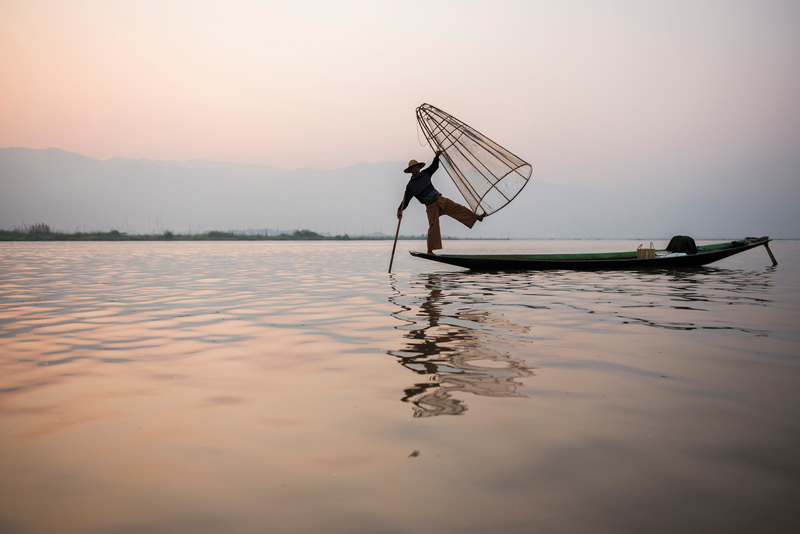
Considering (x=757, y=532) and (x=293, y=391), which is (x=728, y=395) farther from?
(x=293, y=391)

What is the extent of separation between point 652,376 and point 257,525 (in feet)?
11.8

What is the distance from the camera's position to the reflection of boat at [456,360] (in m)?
3.82

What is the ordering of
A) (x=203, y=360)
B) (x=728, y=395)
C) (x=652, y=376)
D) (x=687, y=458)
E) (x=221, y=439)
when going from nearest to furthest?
(x=687, y=458)
(x=221, y=439)
(x=728, y=395)
(x=652, y=376)
(x=203, y=360)

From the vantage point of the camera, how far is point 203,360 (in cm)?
Result: 510

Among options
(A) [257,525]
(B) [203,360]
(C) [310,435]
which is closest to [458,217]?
(B) [203,360]

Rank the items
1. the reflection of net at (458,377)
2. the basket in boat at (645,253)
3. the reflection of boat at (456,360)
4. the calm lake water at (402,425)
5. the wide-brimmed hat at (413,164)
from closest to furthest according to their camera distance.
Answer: the calm lake water at (402,425)
the reflection of net at (458,377)
the reflection of boat at (456,360)
the wide-brimmed hat at (413,164)
the basket in boat at (645,253)

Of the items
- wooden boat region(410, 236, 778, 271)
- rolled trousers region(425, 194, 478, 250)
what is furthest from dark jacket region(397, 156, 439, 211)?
wooden boat region(410, 236, 778, 271)

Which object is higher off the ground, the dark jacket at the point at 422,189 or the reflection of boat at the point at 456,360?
the dark jacket at the point at 422,189

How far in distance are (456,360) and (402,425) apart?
68.3 inches

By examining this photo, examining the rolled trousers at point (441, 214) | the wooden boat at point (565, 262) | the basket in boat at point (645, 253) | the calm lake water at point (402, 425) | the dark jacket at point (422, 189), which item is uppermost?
the dark jacket at point (422, 189)

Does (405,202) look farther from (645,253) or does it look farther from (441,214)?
(645,253)

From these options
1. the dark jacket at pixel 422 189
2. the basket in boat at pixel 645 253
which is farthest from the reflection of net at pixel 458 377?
the basket in boat at pixel 645 253

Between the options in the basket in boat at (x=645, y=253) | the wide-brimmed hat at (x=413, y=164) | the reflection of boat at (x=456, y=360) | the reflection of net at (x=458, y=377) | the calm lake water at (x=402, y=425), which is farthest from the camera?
the basket in boat at (x=645, y=253)

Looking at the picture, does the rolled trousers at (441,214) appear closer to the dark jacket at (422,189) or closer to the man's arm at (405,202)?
the dark jacket at (422,189)
